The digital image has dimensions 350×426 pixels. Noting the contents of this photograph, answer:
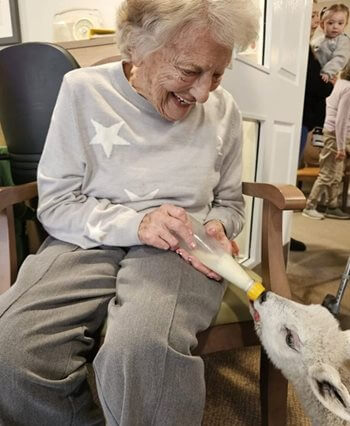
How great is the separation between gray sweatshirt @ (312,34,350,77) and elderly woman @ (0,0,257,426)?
2.83 meters

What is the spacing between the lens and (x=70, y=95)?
822 millimetres

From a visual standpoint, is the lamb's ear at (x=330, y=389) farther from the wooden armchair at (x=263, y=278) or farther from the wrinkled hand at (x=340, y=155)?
the wrinkled hand at (x=340, y=155)

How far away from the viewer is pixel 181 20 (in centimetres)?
70

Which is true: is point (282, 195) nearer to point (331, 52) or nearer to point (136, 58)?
point (136, 58)

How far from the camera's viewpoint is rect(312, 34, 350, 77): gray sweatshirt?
3273 mm

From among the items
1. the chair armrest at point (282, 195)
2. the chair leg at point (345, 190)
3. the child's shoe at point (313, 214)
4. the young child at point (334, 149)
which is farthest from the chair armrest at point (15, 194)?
the chair leg at point (345, 190)

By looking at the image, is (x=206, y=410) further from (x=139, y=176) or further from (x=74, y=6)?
(x=74, y=6)

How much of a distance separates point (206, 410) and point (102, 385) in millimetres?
584

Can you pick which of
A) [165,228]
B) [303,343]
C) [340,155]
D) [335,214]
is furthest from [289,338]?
[335,214]

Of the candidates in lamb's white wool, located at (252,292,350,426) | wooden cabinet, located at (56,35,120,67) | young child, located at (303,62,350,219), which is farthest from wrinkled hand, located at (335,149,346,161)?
lamb's white wool, located at (252,292,350,426)

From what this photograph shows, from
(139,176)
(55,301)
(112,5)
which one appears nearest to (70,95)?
(139,176)

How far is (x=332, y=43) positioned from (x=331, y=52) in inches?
2.9

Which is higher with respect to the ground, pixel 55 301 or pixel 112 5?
pixel 112 5

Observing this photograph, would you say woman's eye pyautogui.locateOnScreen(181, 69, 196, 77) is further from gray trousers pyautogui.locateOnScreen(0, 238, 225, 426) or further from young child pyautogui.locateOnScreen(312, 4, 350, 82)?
young child pyautogui.locateOnScreen(312, 4, 350, 82)
